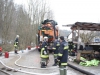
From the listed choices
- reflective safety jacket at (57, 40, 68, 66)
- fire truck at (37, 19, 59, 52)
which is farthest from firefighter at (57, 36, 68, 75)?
fire truck at (37, 19, 59, 52)

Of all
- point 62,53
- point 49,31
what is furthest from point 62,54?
point 49,31

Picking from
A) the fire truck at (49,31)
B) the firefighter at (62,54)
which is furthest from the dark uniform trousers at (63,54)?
the fire truck at (49,31)

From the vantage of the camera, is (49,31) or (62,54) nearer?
(62,54)

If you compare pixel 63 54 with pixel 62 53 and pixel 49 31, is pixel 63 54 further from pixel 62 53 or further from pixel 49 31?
pixel 49 31

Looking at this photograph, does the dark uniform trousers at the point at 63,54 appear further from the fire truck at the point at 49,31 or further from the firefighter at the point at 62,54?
the fire truck at the point at 49,31

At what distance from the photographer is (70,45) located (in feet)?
55.8

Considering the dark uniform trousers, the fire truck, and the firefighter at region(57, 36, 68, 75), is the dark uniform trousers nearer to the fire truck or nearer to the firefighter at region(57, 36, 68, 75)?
the firefighter at region(57, 36, 68, 75)

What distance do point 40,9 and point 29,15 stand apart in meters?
3.30

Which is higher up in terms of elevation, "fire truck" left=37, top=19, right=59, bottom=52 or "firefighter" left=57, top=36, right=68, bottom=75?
"fire truck" left=37, top=19, right=59, bottom=52

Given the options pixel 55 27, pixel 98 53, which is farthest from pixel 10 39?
pixel 98 53

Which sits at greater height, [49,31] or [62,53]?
[49,31]

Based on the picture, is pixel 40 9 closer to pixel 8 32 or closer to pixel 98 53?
pixel 8 32

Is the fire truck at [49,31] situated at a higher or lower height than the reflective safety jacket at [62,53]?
higher

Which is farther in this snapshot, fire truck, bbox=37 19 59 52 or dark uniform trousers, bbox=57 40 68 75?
fire truck, bbox=37 19 59 52
